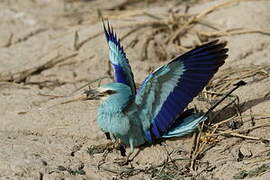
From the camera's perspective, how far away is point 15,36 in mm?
5844

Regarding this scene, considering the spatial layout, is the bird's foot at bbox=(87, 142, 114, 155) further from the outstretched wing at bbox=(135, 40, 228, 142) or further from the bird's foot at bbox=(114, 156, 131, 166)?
the outstretched wing at bbox=(135, 40, 228, 142)

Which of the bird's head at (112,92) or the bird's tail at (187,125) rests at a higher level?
the bird's head at (112,92)

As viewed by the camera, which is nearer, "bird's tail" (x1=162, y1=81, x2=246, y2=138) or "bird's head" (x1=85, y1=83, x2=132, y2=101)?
"bird's head" (x1=85, y1=83, x2=132, y2=101)

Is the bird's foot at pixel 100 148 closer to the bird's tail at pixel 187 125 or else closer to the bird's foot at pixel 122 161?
the bird's foot at pixel 122 161

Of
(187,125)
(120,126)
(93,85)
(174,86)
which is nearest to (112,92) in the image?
(120,126)

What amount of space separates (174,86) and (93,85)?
3.82ft

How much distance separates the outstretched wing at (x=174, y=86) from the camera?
3609 mm

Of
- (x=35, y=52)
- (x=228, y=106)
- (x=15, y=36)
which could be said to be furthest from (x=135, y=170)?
(x=15, y=36)

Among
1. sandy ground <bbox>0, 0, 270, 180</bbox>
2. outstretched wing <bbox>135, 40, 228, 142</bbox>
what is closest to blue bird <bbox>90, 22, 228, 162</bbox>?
outstretched wing <bbox>135, 40, 228, 142</bbox>

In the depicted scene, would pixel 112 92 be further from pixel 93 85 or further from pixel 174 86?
pixel 93 85

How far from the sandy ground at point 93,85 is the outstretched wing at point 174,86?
0.16m

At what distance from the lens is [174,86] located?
3676 mm

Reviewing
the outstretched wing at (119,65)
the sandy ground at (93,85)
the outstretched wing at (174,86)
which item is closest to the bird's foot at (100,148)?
the sandy ground at (93,85)

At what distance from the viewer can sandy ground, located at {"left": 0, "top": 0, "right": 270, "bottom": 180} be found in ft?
11.8
